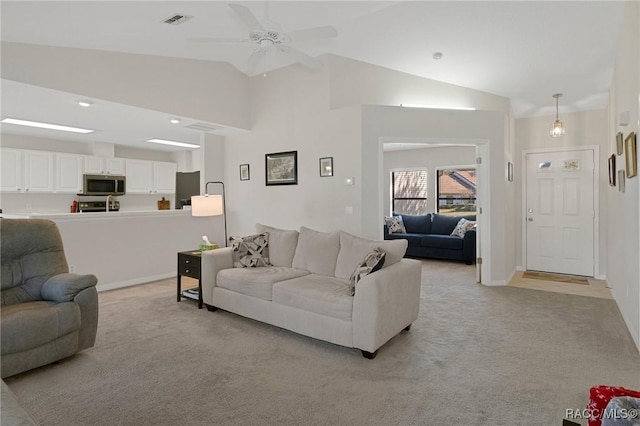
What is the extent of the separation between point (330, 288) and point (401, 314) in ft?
2.14

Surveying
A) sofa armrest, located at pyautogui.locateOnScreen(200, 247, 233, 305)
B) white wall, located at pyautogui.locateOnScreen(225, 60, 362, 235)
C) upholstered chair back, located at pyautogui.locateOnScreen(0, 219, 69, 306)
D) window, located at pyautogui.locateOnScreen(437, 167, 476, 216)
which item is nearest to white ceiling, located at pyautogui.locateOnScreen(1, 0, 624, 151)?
white wall, located at pyautogui.locateOnScreen(225, 60, 362, 235)

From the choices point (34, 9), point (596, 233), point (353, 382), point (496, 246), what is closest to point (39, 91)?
point (34, 9)

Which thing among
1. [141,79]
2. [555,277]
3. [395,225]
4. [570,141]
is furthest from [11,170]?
[570,141]

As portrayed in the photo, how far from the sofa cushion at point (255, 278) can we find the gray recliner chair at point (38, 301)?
1243mm

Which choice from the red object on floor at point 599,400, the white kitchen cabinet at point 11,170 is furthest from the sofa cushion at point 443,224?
the white kitchen cabinet at point 11,170

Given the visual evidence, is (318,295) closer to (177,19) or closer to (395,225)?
(177,19)

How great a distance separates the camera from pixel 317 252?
390cm

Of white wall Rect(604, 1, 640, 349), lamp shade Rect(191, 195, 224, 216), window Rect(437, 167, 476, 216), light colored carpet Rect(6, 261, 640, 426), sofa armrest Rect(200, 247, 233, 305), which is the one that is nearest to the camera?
light colored carpet Rect(6, 261, 640, 426)

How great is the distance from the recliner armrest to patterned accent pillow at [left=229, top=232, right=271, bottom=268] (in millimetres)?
1549

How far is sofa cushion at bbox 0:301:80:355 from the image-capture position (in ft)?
7.81

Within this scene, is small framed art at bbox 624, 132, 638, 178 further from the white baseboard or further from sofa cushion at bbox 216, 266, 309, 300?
the white baseboard

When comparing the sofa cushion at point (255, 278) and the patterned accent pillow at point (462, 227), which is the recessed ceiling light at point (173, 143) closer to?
the sofa cushion at point (255, 278)

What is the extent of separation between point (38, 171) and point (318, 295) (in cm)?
595

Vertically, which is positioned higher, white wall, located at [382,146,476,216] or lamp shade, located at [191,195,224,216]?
white wall, located at [382,146,476,216]
